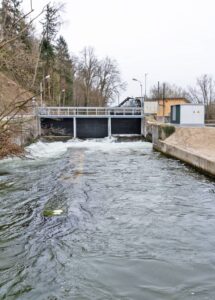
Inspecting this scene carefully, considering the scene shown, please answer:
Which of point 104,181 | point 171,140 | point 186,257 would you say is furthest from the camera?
point 171,140

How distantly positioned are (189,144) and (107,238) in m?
17.3

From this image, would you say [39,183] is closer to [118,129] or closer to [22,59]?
[22,59]

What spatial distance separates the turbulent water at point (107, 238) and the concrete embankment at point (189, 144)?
181 centimetres

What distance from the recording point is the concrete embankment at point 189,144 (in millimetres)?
17672

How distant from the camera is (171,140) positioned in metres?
27.5

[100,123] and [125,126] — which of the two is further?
[125,126]

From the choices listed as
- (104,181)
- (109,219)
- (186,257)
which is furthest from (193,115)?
(186,257)

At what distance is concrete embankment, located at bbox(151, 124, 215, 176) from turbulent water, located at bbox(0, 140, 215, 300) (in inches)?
71.2

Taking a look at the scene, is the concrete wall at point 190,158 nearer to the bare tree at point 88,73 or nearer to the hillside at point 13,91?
the hillside at point 13,91

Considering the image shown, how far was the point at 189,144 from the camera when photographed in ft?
81.7

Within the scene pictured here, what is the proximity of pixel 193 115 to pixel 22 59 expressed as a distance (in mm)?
24143

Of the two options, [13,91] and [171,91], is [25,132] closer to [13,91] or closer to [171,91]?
[13,91]

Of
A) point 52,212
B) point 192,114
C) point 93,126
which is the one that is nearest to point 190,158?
point 52,212

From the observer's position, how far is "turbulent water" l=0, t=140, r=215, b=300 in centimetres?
617
